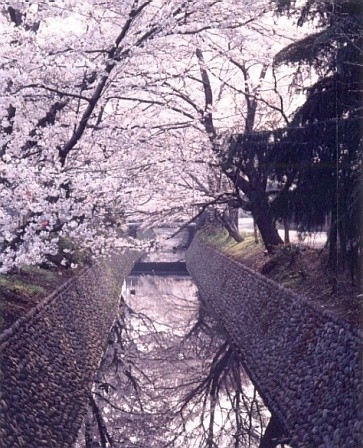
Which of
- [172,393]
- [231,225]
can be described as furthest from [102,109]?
[231,225]

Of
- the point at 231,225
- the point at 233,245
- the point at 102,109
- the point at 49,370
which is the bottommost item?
the point at 49,370

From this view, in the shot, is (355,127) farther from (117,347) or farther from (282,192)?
(117,347)

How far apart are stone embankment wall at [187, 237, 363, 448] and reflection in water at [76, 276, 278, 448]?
498mm

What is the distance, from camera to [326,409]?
22.7ft

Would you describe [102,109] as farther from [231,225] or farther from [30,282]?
[231,225]

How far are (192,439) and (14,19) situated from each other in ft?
26.6

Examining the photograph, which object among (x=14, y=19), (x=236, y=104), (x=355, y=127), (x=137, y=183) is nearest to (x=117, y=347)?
(x=137, y=183)

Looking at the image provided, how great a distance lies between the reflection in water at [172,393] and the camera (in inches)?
360

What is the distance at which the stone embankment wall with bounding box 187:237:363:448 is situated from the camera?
6566 millimetres

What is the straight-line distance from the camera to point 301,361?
344 inches

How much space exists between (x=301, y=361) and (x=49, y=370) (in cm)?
368

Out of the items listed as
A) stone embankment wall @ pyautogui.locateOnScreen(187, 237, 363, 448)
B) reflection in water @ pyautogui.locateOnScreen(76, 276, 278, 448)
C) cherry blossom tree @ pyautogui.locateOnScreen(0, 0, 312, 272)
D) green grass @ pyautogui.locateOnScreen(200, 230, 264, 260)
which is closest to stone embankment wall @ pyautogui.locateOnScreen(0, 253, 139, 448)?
reflection in water @ pyautogui.locateOnScreen(76, 276, 278, 448)

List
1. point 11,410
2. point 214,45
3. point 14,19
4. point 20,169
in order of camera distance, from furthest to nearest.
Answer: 1. point 214,45
2. point 14,19
3. point 20,169
4. point 11,410

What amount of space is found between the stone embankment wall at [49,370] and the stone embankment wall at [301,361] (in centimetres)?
307
